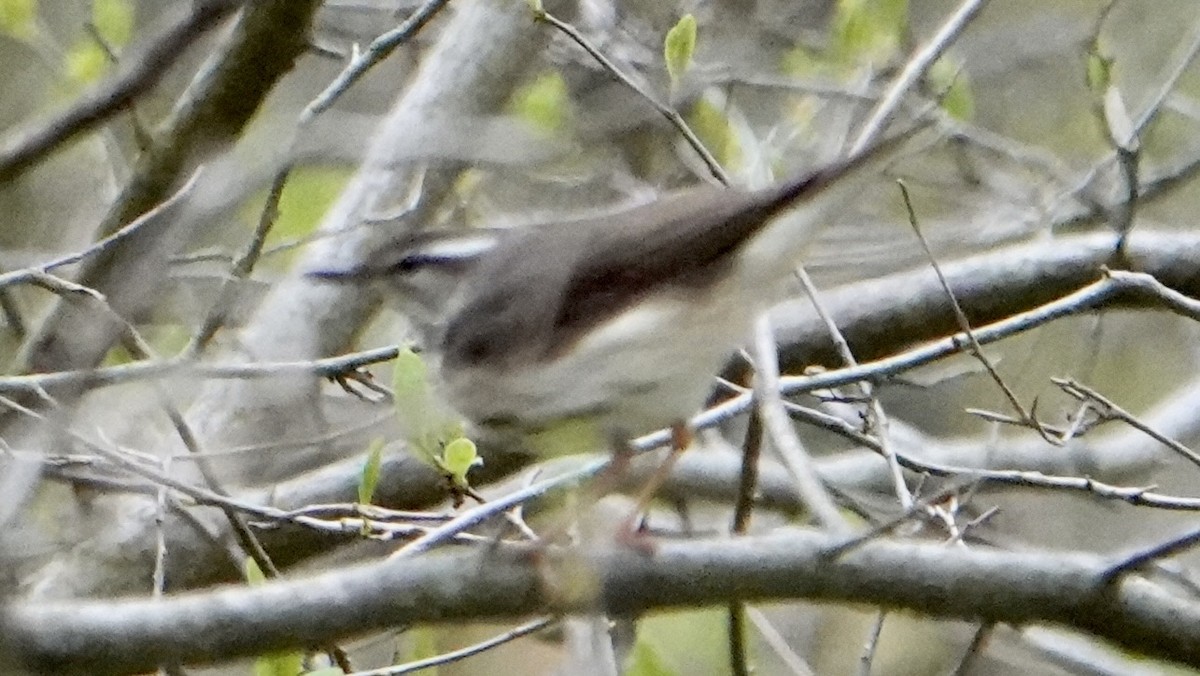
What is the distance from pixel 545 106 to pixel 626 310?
1228 mm

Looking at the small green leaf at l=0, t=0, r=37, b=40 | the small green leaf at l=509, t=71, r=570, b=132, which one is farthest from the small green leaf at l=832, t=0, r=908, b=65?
the small green leaf at l=0, t=0, r=37, b=40

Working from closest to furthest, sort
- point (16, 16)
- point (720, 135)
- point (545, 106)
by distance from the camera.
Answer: point (16, 16) < point (545, 106) < point (720, 135)

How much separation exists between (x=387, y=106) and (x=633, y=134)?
111 centimetres

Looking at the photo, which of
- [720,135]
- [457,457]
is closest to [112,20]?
[720,135]

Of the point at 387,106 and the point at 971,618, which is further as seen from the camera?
the point at 387,106

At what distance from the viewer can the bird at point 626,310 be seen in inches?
74.4

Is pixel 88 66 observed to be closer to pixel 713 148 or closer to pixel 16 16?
pixel 16 16

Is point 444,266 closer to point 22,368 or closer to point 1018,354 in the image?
point 22,368

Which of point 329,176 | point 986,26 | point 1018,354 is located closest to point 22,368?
point 329,176

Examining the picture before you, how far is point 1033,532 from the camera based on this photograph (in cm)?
509

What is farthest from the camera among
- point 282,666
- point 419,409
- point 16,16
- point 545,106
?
point 545,106

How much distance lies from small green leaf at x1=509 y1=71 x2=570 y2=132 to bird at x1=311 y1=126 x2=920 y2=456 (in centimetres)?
108

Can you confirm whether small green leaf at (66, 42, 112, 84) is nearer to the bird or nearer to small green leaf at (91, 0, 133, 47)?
small green leaf at (91, 0, 133, 47)

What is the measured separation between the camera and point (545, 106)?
10.2 ft
